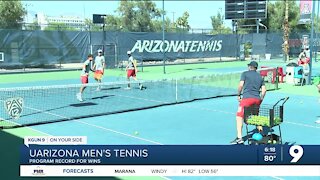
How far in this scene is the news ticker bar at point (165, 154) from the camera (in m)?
4.61

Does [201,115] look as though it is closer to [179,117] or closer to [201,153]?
[179,117]

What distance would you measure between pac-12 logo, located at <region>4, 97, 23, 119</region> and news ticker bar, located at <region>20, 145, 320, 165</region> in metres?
6.69

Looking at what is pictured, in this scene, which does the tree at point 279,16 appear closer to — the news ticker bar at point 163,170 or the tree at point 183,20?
the tree at point 183,20

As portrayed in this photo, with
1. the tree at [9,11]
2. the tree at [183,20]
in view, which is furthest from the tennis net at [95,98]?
the tree at [183,20]

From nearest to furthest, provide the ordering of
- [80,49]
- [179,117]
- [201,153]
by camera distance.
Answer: [201,153] < [179,117] < [80,49]

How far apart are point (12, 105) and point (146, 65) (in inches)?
956

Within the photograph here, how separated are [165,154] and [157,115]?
774 cm

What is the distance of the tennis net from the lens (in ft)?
37.4

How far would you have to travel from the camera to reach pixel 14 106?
1105 centimetres

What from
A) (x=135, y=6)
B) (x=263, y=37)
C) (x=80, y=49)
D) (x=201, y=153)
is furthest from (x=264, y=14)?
(x=201, y=153)

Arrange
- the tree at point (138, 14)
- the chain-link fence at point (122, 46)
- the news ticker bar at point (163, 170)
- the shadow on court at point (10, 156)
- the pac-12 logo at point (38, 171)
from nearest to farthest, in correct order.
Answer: the news ticker bar at point (163, 170), the pac-12 logo at point (38, 171), the shadow on court at point (10, 156), the chain-link fence at point (122, 46), the tree at point (138, 14)

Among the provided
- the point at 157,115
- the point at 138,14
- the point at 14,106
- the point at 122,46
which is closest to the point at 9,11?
the point at 122,46

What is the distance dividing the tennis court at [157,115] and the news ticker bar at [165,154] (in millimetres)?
4398

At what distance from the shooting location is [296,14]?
60.1 m
